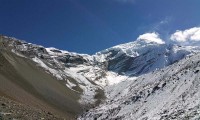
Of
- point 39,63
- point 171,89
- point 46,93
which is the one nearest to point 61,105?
point 46,93

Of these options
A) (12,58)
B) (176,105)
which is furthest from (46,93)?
(176,105)

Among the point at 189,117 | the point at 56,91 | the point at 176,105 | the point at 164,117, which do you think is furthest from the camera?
the point at 56,91

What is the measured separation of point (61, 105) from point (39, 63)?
6282 centimetres

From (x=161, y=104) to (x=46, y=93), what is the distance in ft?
165

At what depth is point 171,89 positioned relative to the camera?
77.3m

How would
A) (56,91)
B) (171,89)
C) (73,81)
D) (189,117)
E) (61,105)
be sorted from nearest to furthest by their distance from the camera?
1. (189,117)
2. (171,89)
3. (61,105)
4. (56,91)
5. (73,81)

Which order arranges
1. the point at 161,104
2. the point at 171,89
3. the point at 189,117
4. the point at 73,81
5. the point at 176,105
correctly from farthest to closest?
1. the point at 73,81
2. the point at 171,89
3. the point at 161,104
4. the point at 176,105
5. the point at 189,117

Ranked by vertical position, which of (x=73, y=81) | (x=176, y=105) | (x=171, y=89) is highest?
(x=73, y=81)

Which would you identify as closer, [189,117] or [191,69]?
[189,117]

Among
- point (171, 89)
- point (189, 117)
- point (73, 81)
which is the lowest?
point (189, 117)

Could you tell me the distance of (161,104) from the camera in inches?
2758

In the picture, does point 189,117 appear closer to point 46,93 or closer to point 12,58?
point 46,93

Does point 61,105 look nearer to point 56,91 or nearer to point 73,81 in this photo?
point 56,91

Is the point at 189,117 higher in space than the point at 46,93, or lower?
lower
